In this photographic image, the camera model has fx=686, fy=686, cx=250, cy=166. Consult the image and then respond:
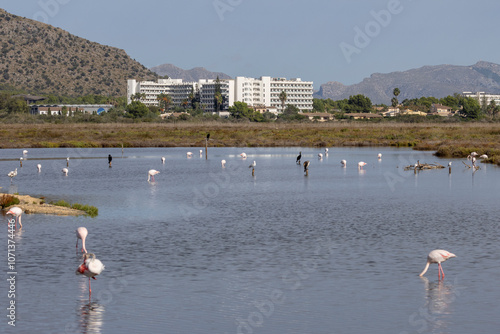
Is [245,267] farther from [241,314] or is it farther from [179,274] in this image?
[241,314]

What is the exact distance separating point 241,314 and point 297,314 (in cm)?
138

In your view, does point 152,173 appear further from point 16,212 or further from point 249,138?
point 249,138

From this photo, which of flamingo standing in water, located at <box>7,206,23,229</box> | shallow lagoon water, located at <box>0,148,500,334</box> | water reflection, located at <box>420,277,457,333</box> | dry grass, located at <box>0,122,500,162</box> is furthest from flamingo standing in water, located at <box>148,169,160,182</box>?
dry grass, located at <box>0,122,500,162</box>

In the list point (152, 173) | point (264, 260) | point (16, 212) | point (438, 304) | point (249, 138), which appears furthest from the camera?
point (249, 138)

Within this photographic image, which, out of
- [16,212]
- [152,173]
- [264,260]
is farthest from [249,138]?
[264,260]

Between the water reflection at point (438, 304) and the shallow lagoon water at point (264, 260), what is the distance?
0.05m

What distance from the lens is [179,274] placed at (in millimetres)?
21078

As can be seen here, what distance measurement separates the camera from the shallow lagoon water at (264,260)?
16.5 m

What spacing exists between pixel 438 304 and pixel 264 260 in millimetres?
7059

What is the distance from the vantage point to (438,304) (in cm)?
1769

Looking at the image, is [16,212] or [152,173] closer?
[16,212]

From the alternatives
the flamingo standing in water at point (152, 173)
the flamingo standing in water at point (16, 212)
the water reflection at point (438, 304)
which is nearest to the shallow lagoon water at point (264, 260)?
the water reflection at point (438, 304)

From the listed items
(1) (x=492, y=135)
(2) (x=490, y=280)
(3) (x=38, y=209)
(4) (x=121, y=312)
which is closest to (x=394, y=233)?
(2) (x=490, y=280)

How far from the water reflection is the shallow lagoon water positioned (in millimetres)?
47
